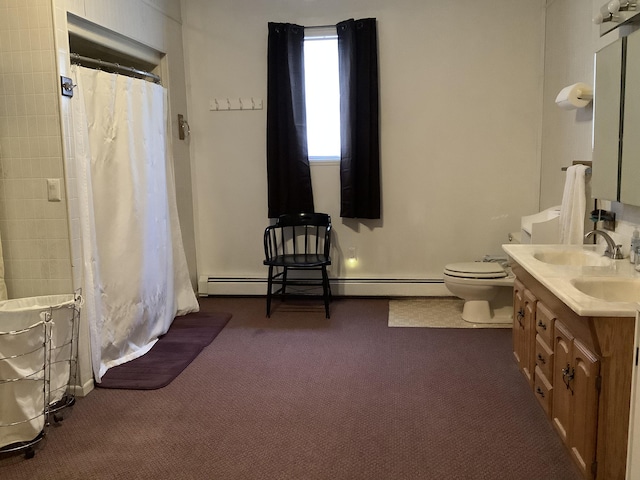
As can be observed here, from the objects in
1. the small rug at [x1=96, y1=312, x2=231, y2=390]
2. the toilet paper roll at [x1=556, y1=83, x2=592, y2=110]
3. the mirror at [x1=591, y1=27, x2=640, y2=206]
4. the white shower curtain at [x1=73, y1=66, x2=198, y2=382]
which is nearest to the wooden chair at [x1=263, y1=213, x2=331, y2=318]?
the small rug at [x1=96, y1=312, x2=231, y2=390]

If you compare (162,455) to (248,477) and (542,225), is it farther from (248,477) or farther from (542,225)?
(542,225)

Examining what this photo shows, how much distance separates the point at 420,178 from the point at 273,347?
1.89 meters

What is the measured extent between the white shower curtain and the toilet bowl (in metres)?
2.04

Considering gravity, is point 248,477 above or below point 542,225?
below

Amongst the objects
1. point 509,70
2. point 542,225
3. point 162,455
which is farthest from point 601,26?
point 162,455

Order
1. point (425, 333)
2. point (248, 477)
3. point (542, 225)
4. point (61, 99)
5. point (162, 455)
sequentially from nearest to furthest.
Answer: point (248, 477) < point (162, 455) < point (61, 99) < point (542, 225) < point (425, 333)

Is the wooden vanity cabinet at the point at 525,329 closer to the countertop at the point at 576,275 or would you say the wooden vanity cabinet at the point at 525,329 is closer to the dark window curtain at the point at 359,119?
the countertop at the point at 576,275

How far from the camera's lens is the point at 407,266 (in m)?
4.78

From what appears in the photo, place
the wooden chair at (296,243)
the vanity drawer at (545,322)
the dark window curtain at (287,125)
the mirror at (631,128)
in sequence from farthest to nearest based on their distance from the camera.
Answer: the dark window curtain at (287,125) < the wooden chair at (296,243) < the mirror at (631,128) < the vanity drawer at (545,322)

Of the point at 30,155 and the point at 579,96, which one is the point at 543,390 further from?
the point at 30,155

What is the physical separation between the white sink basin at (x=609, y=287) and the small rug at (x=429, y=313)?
175 centimetres

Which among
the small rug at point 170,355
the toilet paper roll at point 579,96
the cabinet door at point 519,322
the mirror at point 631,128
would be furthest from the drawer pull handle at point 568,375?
the small rug at point 170,355

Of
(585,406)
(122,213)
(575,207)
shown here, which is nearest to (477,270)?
(575,207)

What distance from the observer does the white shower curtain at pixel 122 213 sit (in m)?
3.10
